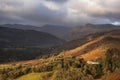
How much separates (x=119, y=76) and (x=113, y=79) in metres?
5.51

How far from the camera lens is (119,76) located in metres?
122

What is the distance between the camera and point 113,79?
11781 centimetres
